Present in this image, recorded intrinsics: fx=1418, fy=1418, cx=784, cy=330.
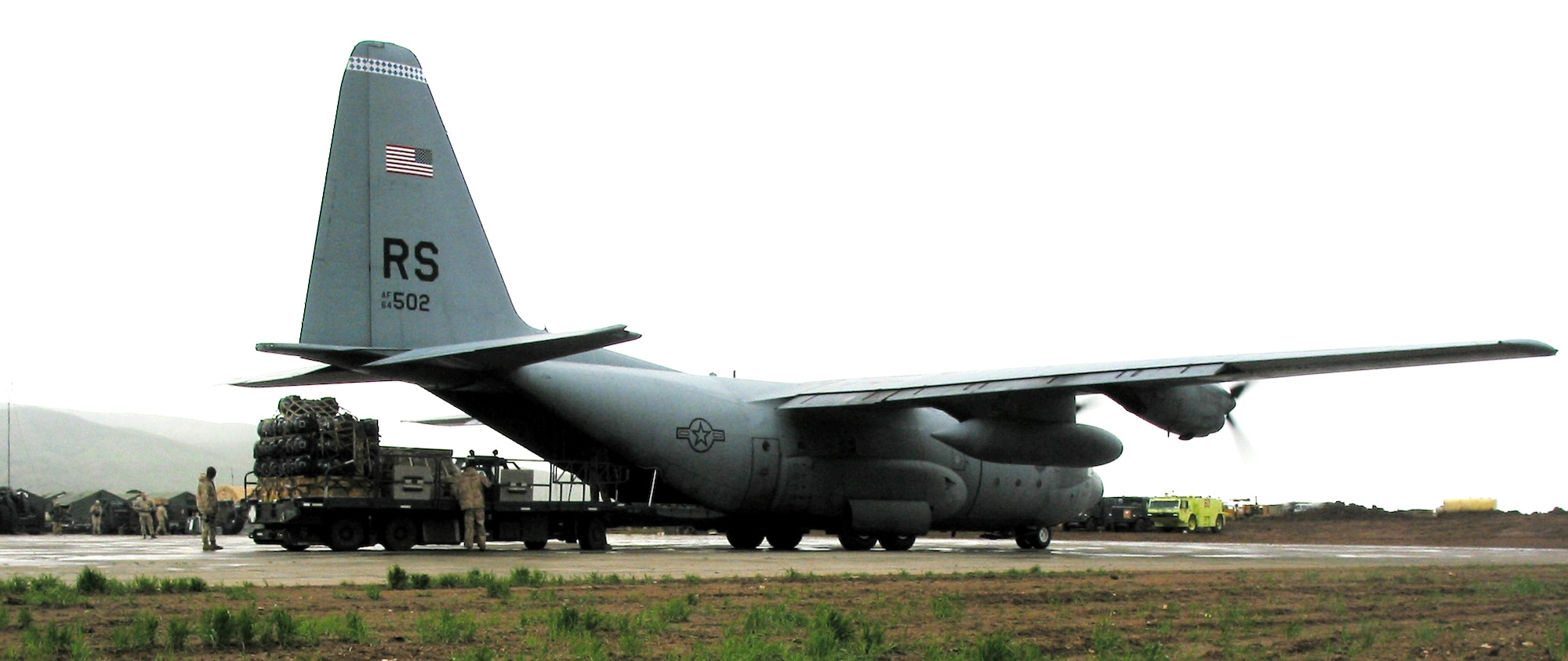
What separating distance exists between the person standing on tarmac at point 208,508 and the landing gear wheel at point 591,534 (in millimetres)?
5716

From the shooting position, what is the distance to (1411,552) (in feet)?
90.0

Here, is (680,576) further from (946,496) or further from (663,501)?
(946,496)

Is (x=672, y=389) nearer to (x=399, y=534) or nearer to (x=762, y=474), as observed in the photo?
(x=762, y=474)

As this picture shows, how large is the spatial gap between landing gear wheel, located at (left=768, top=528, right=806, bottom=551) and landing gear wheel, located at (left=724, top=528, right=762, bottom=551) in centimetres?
26

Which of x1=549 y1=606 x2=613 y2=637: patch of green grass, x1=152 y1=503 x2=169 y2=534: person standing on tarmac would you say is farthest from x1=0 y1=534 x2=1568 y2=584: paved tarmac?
x1=152 y1=503 x2=169 y2=534: person standing on tarmac

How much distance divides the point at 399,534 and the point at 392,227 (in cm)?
477

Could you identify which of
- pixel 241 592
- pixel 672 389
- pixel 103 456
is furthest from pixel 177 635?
pixel 103 456

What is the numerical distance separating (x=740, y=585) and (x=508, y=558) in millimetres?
6566

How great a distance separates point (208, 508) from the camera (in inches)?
891

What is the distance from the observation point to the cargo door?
82.7 ft

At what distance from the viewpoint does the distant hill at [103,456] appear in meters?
110

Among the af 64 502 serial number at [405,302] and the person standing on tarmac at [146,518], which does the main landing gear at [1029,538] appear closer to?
the af 64 502 serial number at [405,302]

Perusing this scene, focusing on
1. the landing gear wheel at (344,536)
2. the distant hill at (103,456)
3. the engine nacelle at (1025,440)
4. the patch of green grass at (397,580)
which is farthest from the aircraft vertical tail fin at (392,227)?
the distant hill at (103,456)

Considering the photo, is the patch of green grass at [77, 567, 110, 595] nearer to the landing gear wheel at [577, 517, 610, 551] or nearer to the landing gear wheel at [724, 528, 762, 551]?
the landing gear wheel at [577, 517, 610, 551]
